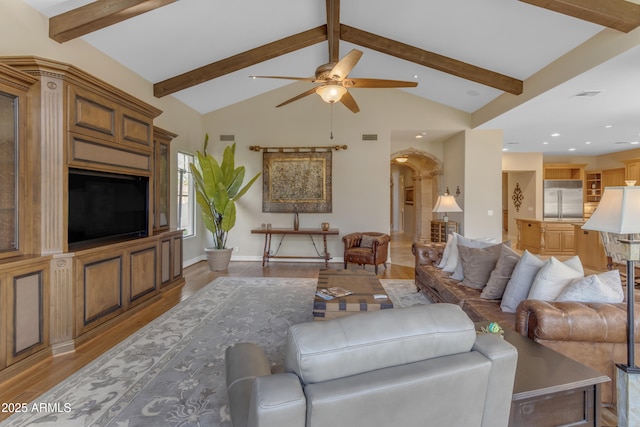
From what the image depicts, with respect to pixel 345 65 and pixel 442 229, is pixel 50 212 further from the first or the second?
pixel 442 229

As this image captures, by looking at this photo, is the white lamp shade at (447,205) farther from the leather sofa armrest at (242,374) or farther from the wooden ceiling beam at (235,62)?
the leather sofa armrest at (242,374)

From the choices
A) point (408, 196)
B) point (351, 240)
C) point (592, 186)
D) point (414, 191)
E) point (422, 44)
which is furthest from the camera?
point (408, 196)

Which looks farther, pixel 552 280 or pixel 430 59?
pixel 430 59

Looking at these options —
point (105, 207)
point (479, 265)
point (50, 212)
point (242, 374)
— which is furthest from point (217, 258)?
point (242, 374)

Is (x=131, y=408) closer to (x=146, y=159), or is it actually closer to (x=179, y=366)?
(x=179, y=366)

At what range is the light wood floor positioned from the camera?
225cm

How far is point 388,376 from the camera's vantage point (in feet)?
3.34

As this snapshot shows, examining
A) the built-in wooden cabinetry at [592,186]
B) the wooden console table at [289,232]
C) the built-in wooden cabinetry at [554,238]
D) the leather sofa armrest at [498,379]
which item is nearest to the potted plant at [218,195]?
the wooden console table at [289,232]

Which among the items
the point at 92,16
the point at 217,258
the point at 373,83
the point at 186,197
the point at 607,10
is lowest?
the point at 217,258

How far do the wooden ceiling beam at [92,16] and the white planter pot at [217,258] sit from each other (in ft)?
12.3

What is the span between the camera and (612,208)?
1914mm

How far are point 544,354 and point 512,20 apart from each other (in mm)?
3787

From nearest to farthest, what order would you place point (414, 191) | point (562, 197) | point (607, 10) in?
point (607, 10)
point (562, 197)
point (414, 191)

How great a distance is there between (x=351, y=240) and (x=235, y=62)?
3781mm
